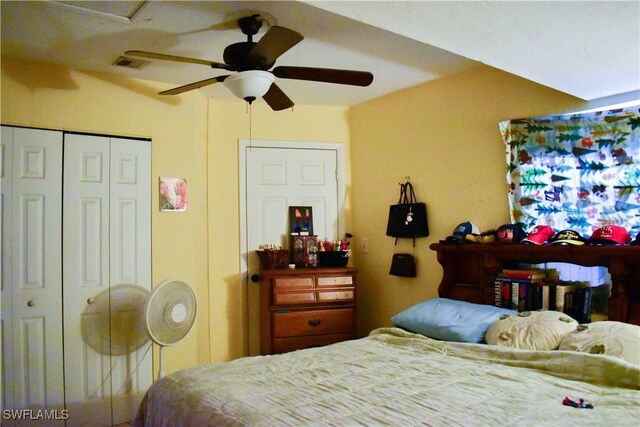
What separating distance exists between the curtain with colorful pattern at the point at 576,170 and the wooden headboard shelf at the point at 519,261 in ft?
0.80

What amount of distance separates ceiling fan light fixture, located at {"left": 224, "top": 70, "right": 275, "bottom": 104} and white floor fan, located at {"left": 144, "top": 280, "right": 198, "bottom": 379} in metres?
1.33

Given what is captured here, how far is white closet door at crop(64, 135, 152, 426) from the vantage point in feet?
10.5

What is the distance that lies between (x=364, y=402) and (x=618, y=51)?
6.06ft

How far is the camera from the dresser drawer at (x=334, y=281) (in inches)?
149

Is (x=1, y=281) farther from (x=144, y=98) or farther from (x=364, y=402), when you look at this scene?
(x=364, y=402)

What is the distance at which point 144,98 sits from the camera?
3.48m

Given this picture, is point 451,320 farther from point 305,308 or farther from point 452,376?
point 305,308

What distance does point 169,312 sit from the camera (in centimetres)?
306

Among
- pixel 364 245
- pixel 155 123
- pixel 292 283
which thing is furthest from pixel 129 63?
pixel 364 245

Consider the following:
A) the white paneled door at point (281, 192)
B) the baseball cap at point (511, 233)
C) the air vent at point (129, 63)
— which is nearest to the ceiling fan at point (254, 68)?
the air vent at point (129, 63)

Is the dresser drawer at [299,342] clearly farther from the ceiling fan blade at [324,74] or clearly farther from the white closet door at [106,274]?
the ceiling fan blade at [324,74]

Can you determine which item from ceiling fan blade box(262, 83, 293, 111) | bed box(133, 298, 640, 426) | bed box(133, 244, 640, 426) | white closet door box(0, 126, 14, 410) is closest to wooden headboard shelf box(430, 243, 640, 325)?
bed box(133, 244, 640, 426)

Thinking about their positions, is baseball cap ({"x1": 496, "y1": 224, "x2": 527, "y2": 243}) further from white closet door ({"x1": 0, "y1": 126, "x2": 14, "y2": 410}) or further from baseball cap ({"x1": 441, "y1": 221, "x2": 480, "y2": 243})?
white closet door ({"x1": 0, "y1": 126, "x2": 14, "y2": 410})

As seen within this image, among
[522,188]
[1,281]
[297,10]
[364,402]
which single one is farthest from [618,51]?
[1,281]
